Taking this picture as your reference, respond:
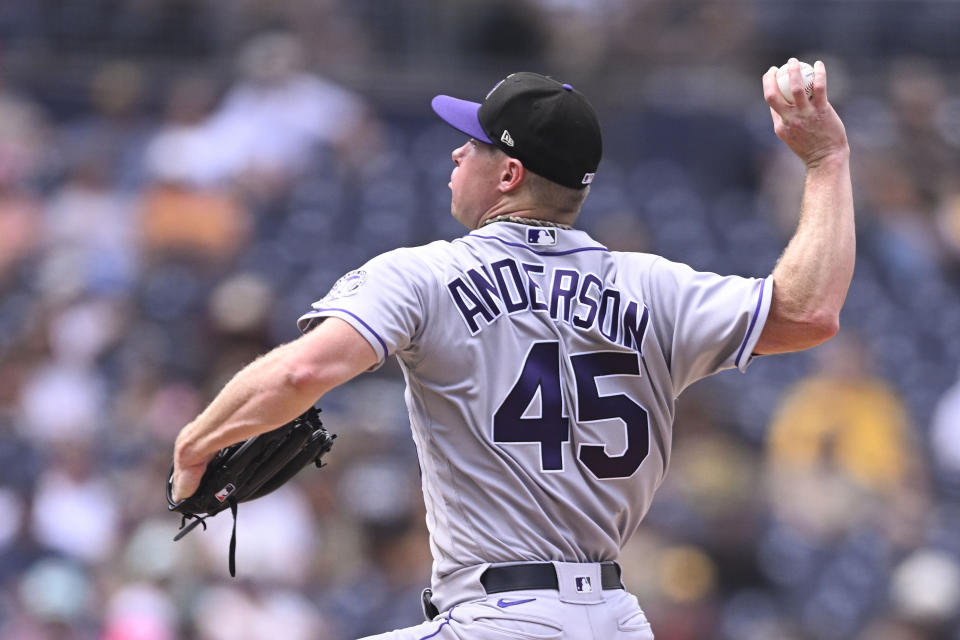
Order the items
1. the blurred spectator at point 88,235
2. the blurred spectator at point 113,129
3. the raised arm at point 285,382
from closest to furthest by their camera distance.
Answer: the raised arm at point 285,382 < the blurred spectator at point 88,235 < the blurred spectator at point 113,129

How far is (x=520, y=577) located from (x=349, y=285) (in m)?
0.72

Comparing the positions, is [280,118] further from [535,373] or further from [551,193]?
[535,373]

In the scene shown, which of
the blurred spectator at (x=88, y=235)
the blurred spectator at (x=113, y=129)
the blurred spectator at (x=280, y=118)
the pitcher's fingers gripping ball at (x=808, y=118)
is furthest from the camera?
the blurred spectator at (x=280, y=118)

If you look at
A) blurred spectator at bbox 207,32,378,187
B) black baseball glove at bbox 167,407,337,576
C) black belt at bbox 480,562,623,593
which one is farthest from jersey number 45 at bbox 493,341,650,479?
blurred spectator at bbox 207,32,378,187

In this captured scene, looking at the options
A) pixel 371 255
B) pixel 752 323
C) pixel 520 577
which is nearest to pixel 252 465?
pixel 520 577

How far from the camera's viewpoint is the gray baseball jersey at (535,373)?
3107 mm

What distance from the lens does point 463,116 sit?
3.38 m

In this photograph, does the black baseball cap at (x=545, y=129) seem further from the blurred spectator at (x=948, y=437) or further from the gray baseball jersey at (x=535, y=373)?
the blurred spectator at (x=948, y=437)

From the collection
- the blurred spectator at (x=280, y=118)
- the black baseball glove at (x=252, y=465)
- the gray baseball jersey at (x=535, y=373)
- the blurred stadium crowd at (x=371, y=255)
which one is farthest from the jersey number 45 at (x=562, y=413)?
the blurred spectator at (x=280, y=118)

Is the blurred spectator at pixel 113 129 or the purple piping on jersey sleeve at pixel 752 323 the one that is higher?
the blurred spectator at pixel 113 129

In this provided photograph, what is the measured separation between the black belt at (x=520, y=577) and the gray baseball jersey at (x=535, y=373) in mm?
23

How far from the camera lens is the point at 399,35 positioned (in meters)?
12.1

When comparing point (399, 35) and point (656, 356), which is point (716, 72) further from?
point (656, 356)

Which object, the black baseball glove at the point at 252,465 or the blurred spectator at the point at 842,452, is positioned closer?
the black baseball glove at the point at 252,465
